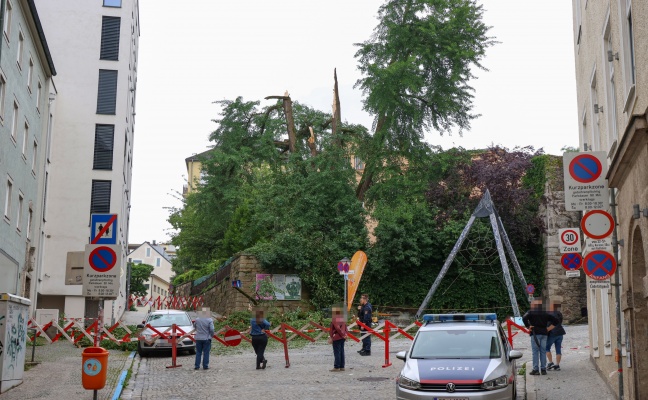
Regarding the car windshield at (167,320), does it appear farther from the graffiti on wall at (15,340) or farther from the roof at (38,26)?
the roof at (38,26)

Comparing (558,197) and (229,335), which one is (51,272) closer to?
(229,335)

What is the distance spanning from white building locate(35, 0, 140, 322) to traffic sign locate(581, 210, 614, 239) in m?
33.1

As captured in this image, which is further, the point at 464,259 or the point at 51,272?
the point at 51,272

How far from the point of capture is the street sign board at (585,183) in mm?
12156

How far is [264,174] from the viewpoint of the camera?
148 ft

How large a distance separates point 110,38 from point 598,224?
3722 cm

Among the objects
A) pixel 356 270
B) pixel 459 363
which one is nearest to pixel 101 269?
pixel 459 363

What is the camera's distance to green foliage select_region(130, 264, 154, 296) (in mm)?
102000

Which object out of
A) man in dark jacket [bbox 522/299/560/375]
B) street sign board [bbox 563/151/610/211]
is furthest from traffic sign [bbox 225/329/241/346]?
street sign board [bbox 563/151/610/211]

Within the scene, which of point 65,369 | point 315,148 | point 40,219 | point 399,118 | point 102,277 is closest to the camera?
point 102,277

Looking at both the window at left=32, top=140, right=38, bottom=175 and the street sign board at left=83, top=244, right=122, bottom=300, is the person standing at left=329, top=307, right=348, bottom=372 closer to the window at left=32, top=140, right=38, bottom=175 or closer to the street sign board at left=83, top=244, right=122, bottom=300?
the street sign board at left=83, top=244, right=122, bottom=300

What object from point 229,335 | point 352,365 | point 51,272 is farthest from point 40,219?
point 352,365

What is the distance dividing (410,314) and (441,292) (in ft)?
5.99

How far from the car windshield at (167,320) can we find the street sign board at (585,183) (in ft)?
53.1
